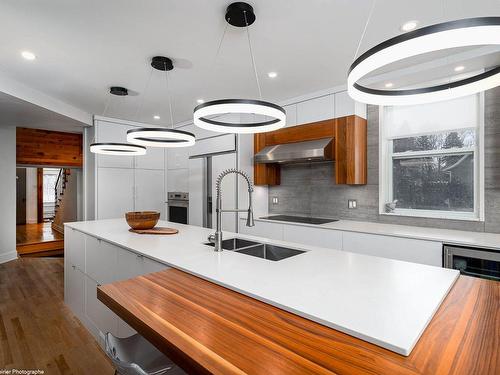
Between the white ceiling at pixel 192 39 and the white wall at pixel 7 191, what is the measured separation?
2.25m

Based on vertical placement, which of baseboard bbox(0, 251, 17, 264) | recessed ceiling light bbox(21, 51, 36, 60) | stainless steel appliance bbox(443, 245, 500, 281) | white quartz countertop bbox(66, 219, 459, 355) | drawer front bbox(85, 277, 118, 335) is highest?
recessed ceiling light bbox(21, 51, 36, 60)

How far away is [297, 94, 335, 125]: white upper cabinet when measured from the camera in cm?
332

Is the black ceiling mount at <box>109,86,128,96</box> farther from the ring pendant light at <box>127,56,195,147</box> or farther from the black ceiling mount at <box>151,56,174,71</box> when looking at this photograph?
the black ceiling mount at <box>151,56,174,71</box>

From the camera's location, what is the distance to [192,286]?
1254mm

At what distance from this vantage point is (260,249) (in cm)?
205

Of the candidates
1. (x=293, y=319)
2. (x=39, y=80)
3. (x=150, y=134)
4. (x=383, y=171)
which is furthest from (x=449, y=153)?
(x=39, y=80)

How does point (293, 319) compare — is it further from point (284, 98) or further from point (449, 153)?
point (284, 98)

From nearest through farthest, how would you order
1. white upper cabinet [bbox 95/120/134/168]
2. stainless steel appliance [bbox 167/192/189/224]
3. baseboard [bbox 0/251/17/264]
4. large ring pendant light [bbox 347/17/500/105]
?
large ring pendant light [bbox 347/17/500/105], white upper cabinet [bbox 95/120/134/168], baseboard [bbox 0/251/17/264], stainless steel appliance [bbox 167/192/189/224]

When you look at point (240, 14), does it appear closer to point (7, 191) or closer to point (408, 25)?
point (408, 25)

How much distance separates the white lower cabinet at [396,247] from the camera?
224cm

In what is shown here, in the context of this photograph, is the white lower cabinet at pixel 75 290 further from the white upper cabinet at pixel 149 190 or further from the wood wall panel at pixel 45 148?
the wood wall panel at pixel 45 148

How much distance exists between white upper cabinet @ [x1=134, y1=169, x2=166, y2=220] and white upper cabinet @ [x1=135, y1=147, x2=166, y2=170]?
0.31 ft

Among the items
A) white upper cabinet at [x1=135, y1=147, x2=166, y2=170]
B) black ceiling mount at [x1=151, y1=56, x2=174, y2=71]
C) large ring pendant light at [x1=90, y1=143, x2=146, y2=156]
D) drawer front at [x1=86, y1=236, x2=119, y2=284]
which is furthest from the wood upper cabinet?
white upper cabinet at [x1=135, y1=147, x2=166, y2=170]

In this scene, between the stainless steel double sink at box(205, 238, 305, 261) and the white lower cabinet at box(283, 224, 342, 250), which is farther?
the white lower cabinet at box(283, 224, 342, 250)
